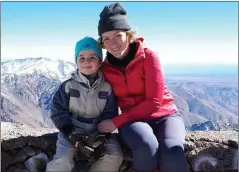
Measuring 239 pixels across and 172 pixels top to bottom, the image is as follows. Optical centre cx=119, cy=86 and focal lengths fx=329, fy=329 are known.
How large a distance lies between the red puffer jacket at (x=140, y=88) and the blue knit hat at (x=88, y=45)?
247 mm

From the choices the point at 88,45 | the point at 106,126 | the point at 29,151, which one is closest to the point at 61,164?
the point at 106,126

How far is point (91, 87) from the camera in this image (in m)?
4.46

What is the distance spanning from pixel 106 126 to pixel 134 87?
0.64m

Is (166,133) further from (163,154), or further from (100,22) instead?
(100,22)

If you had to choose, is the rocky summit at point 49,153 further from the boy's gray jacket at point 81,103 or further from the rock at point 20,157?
the boy's gray jacket at point 81,103

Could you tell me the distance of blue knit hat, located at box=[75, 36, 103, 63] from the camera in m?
4.45

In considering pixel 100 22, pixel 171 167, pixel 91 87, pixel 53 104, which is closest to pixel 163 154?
pixel 171 167

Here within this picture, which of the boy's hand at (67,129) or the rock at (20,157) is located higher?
the boy's hand at (67,129)

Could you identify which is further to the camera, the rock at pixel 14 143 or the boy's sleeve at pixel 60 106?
the rock at pixel 14 143

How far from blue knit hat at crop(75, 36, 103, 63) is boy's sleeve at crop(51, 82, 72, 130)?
51 cm

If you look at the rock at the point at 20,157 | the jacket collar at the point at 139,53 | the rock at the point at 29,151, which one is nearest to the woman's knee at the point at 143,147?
the jacket collar at the point at 139,53

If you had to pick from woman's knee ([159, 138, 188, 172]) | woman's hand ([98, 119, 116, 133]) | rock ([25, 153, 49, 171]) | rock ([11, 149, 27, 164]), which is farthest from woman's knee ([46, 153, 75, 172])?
woman's knee ([159, 138, 188, 172])

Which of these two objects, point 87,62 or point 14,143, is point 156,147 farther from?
point 14,143

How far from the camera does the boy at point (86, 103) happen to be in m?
4.34
